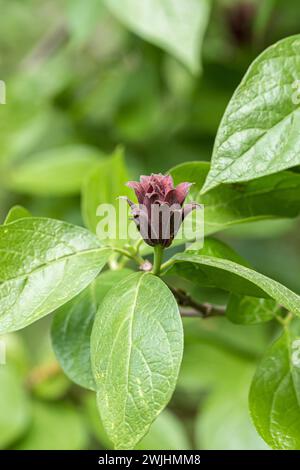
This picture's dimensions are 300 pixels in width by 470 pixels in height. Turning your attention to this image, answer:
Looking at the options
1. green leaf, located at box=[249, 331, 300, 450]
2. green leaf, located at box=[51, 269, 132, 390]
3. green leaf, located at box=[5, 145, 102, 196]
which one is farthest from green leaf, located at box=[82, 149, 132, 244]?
green leaf, located at box=[5, 145, 102, 196]

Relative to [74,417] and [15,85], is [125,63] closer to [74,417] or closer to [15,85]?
[15,85]

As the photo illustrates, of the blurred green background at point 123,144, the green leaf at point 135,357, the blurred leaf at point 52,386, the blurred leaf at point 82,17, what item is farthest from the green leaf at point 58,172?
the green leaf at point 135,357

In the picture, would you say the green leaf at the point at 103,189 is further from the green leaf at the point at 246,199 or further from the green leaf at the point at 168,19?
the green leaf at the point at 168,19

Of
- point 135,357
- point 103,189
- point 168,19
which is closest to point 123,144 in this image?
point 168,19

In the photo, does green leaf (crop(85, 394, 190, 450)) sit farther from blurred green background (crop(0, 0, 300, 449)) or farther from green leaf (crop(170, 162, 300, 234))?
green leaf (crop(170, 162, 300, 234))

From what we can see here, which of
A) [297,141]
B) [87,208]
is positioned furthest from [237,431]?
[297,141]

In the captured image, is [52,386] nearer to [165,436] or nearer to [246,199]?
[165,436]
